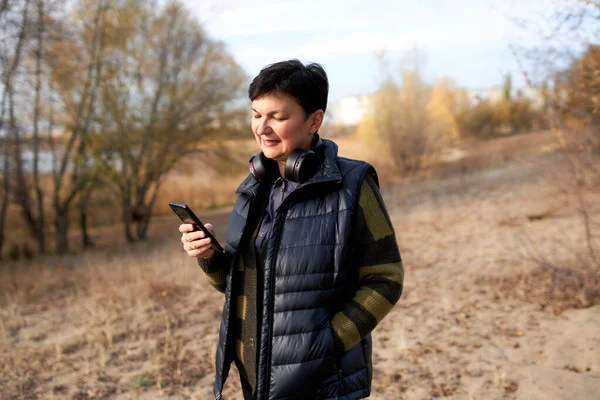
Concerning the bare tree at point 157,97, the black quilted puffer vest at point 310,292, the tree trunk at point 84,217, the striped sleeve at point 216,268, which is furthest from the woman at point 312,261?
the tree trunk at point 84,217

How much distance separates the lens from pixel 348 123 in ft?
78.5

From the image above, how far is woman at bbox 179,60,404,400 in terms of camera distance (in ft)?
5.76

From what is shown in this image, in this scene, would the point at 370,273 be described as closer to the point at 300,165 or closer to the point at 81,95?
the point at 300,165

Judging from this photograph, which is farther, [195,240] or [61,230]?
[61,230]

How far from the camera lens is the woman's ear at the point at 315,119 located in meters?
1.89

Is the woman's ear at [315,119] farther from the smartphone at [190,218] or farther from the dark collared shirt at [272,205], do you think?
the smartphone at [190,218]

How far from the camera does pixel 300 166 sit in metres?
1.81

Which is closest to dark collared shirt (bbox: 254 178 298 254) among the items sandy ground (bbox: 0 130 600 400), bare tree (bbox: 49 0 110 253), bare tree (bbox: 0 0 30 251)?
sandy ground (bbox: 0 130 600 400)

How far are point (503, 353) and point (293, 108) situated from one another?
Result: 3538mm

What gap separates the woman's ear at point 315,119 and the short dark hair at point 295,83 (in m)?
0.02

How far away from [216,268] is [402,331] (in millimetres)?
3346

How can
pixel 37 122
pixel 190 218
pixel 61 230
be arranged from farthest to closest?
1. pixel 61 230
2. pixel 37 122
3. pixel 190 218

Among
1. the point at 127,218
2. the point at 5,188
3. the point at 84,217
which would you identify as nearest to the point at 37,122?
the point at 5,188

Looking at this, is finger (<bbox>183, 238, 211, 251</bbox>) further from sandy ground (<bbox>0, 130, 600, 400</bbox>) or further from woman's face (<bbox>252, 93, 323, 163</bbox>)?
sandy ground (<bbox>0, 130, 600, 400</bbox>)
